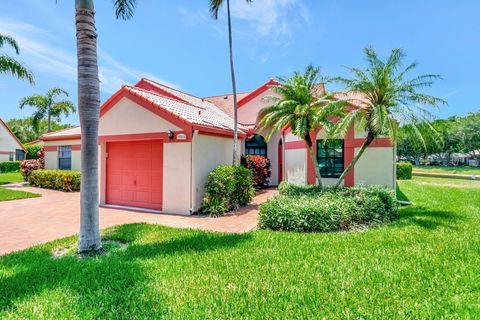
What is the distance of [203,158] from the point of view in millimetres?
10750

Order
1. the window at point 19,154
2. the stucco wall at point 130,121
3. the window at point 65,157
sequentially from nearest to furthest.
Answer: the stucco wall at point 130,121 → the window at point 65,157 → the window at point 19,154

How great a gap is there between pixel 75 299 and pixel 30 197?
13.8 metres

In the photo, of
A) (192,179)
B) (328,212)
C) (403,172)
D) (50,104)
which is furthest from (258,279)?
(50,104)

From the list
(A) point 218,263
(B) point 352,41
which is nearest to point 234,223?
(A) point 218,263

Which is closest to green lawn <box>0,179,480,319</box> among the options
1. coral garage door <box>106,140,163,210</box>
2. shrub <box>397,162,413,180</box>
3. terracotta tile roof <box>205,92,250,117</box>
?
coral garage door <box>106,140,163,210</box>

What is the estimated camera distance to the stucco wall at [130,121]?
10.7 meters

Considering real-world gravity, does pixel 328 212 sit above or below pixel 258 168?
below

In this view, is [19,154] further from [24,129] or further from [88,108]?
[88,108]

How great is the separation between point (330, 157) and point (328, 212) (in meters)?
6.36

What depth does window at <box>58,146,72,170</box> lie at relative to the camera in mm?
19531

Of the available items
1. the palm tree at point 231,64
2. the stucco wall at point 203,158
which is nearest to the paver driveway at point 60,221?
the stucco wall at point 203,158

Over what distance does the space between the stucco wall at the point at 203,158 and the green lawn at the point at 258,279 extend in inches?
143

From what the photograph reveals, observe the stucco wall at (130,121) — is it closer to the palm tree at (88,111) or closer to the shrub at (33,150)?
the palm tree at (88,111)

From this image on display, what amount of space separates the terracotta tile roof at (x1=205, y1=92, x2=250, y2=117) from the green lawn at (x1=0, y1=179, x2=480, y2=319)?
16.1 m
